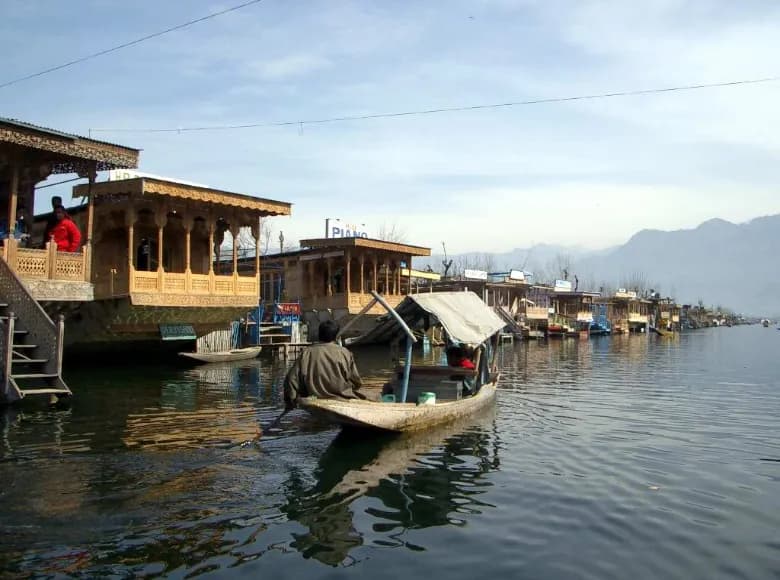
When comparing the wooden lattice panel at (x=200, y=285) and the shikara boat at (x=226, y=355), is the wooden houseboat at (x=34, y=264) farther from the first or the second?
the shikara boat at (x=226, y=355)

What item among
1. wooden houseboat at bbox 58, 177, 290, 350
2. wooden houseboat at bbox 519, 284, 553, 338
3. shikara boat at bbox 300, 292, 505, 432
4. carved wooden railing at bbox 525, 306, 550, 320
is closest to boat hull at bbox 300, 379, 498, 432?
shikara boat at bbox 300, 292, 505, 432

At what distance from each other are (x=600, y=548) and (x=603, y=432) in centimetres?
636

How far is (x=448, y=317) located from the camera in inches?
501

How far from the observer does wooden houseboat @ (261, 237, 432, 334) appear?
35812 millimetres

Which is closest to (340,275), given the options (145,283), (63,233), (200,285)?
(200,285)

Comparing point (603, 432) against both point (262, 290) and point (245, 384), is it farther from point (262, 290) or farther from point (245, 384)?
point (262, 290)

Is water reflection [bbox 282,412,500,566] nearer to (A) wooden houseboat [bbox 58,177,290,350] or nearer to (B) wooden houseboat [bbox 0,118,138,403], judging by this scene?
(B) wooden houseboat [bbox 0,118,138,403]

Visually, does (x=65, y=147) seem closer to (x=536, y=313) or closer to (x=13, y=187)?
(x=13, y=187)

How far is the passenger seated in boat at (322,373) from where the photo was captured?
32.6 feet

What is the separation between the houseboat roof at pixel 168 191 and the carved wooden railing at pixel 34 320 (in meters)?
5.92

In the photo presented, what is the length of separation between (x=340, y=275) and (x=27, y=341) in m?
25.0

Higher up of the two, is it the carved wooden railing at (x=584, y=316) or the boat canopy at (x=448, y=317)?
the boat canopy at (x=448, y=317)

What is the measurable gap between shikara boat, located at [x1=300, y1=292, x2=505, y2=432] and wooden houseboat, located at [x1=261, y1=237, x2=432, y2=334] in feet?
65.5

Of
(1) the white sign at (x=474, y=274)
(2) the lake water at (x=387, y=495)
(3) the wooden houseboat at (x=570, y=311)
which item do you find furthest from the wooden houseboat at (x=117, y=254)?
(3) the wooden houseboat at (x=570, y=311)
